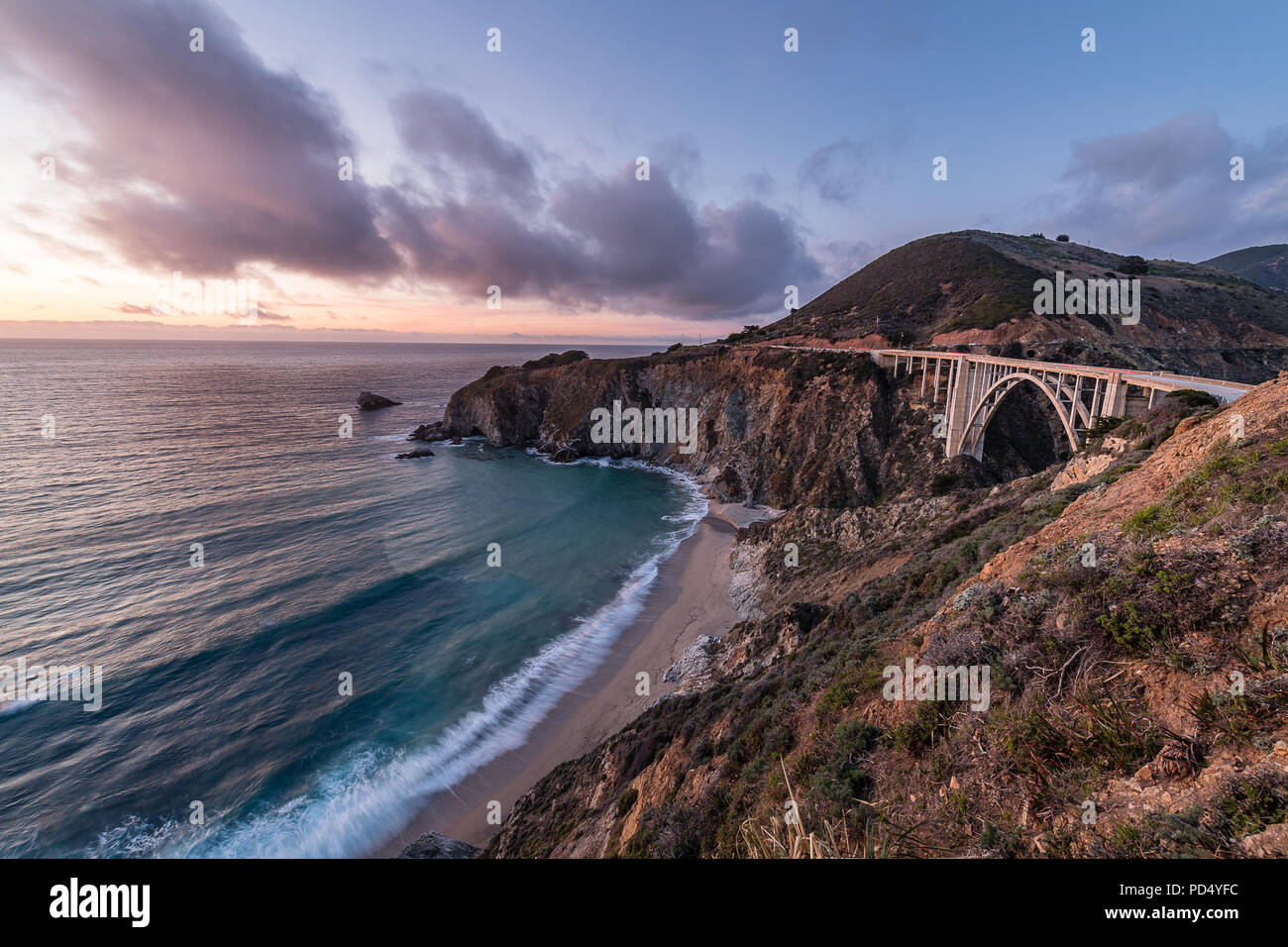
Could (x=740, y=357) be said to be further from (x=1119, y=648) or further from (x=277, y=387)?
(x=277, y=387)

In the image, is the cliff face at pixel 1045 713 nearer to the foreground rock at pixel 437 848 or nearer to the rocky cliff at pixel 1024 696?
the rocky cliff at pixel 1024 696

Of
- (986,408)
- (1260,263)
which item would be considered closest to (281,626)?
(986,408)

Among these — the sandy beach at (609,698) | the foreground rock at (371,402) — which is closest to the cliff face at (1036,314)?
the sandy beach at (609,698)

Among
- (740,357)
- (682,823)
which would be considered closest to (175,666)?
(682,823)

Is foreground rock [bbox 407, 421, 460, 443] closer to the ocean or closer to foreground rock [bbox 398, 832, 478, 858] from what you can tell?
the ocean

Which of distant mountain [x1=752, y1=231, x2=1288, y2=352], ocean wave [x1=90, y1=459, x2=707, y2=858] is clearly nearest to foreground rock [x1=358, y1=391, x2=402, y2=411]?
distant mountain [x1=752, y1=231, x2=1288, y2=352]

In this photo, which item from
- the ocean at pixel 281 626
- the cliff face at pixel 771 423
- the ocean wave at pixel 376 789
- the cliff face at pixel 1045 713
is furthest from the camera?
the cliff face at pixel 771 423

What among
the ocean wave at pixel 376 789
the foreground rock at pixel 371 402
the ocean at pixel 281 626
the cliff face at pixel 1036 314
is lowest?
the ocean wave at pixel 376 789
